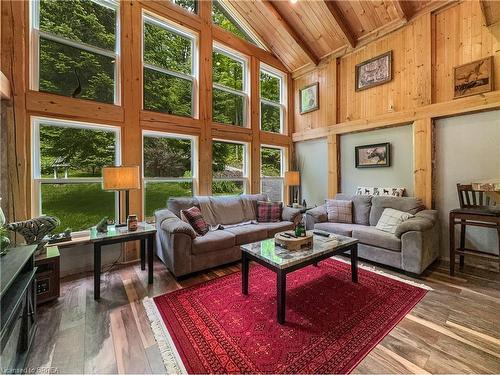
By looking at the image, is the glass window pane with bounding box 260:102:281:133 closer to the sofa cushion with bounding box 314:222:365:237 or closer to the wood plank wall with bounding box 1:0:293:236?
the wood plank wall with bounding box 1:0:293:236

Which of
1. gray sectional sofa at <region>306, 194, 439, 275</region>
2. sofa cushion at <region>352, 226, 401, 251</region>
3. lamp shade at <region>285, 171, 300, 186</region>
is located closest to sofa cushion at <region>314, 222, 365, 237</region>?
gray sectional sofa at <region>306, 194, 439, 275</region>

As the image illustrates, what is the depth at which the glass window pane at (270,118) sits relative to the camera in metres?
5.07

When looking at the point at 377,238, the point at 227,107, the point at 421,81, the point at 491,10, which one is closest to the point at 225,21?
the point at 227,107

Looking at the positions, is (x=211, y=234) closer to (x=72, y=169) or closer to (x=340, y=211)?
(x=72, y=169)

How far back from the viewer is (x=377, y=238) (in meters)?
2.99

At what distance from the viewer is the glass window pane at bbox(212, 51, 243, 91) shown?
437 cm

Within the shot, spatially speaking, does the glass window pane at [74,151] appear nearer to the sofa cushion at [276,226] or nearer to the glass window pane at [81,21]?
the glass window pane at [81,21]

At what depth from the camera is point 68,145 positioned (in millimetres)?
2988

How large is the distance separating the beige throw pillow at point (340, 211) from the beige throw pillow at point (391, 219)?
0.52m

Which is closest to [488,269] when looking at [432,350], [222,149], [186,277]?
[432,350]

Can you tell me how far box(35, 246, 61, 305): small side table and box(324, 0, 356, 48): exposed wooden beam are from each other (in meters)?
5.05

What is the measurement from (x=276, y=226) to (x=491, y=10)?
3502 mm

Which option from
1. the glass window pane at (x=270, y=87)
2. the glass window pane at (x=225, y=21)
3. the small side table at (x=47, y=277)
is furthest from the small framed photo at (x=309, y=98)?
the small side table at (x=47, y=277)

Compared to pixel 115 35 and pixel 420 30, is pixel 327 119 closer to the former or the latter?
pixel 420 30
